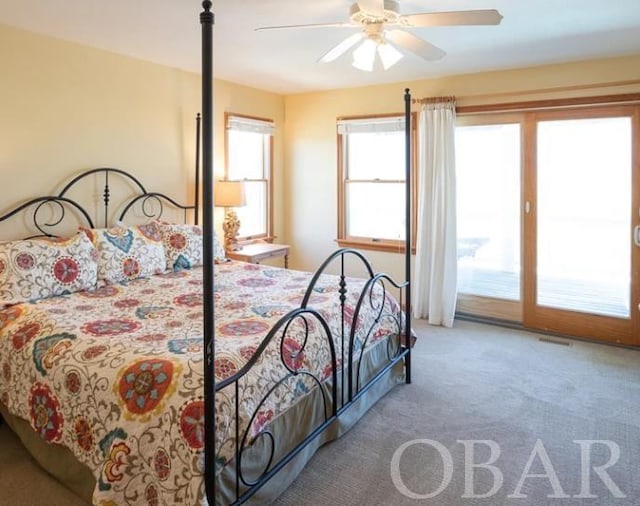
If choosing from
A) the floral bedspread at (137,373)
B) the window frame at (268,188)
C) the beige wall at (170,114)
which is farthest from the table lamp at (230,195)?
the floral bedspread at (137,373)

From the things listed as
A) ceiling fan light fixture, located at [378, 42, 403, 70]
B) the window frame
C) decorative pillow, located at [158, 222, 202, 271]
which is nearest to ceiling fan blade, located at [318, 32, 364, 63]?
ceiling fan light fixture, located at [378, 42, 403, 70]

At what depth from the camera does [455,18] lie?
2.36m

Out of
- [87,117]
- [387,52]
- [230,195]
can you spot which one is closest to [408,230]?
[387,52]

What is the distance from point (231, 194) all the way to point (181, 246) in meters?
0.92

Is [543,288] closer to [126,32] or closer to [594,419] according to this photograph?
[594,419]

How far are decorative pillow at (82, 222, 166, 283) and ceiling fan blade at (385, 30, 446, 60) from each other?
2207 millimetres

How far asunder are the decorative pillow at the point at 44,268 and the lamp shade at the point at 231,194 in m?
1.56

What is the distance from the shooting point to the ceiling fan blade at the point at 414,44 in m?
2.65

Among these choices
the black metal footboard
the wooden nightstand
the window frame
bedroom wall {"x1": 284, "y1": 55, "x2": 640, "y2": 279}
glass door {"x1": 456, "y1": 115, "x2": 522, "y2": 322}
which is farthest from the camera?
the window frame

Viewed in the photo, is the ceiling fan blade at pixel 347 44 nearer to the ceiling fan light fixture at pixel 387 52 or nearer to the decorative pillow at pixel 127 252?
the ceiling fan light fixture at pixel 387 52

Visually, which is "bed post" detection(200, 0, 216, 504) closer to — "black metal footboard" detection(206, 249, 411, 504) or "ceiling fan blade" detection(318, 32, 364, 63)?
"black metal footboard" detection(206, 249, 411, 504)

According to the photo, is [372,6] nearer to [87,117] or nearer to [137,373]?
[137,373]

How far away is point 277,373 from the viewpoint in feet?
6.95

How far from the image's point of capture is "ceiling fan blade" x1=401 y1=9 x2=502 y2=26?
2265 mm
